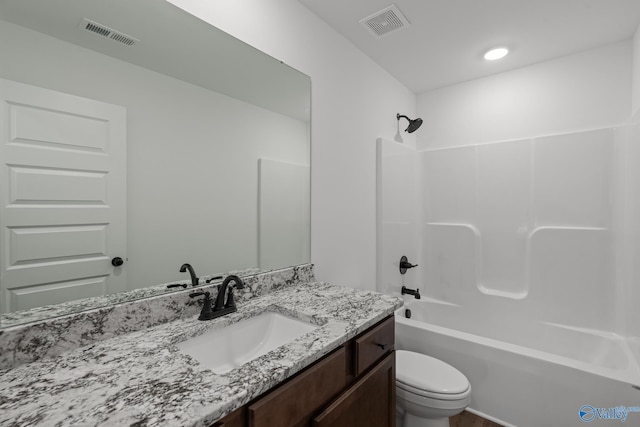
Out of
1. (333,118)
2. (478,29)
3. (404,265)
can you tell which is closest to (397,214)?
(404,265)

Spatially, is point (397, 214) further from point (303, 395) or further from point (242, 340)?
point (303, 395)

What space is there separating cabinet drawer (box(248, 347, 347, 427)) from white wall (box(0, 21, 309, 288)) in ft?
2.10

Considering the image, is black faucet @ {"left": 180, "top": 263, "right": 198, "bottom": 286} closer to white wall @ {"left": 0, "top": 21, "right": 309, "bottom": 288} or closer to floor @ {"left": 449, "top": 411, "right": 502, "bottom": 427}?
white wall @ {"left": 0, "top": 21, "right": 309, "bottom": 288}

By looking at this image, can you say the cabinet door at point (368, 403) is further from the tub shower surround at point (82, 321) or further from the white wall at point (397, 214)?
the white wall at point (397, 214)

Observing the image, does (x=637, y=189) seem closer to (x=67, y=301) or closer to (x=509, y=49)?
(x=509, y=49)

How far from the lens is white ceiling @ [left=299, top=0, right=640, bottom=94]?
1643 millimetres

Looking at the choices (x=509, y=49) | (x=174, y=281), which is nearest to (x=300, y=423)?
(x=174, y=281)

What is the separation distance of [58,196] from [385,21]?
6.17 ft

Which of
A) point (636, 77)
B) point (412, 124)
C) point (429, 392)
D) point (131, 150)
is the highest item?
point (636, 77)

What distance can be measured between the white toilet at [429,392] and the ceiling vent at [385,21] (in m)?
2.08

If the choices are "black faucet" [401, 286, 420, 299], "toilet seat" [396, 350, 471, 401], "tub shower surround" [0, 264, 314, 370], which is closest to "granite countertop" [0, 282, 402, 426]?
"tub shower surround" [0, 264, 314, 370]

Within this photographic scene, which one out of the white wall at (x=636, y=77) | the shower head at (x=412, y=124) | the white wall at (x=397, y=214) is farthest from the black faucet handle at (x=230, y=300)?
the white wall at (x=636, y=77)

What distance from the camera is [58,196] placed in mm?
871

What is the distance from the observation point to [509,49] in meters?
2.10
